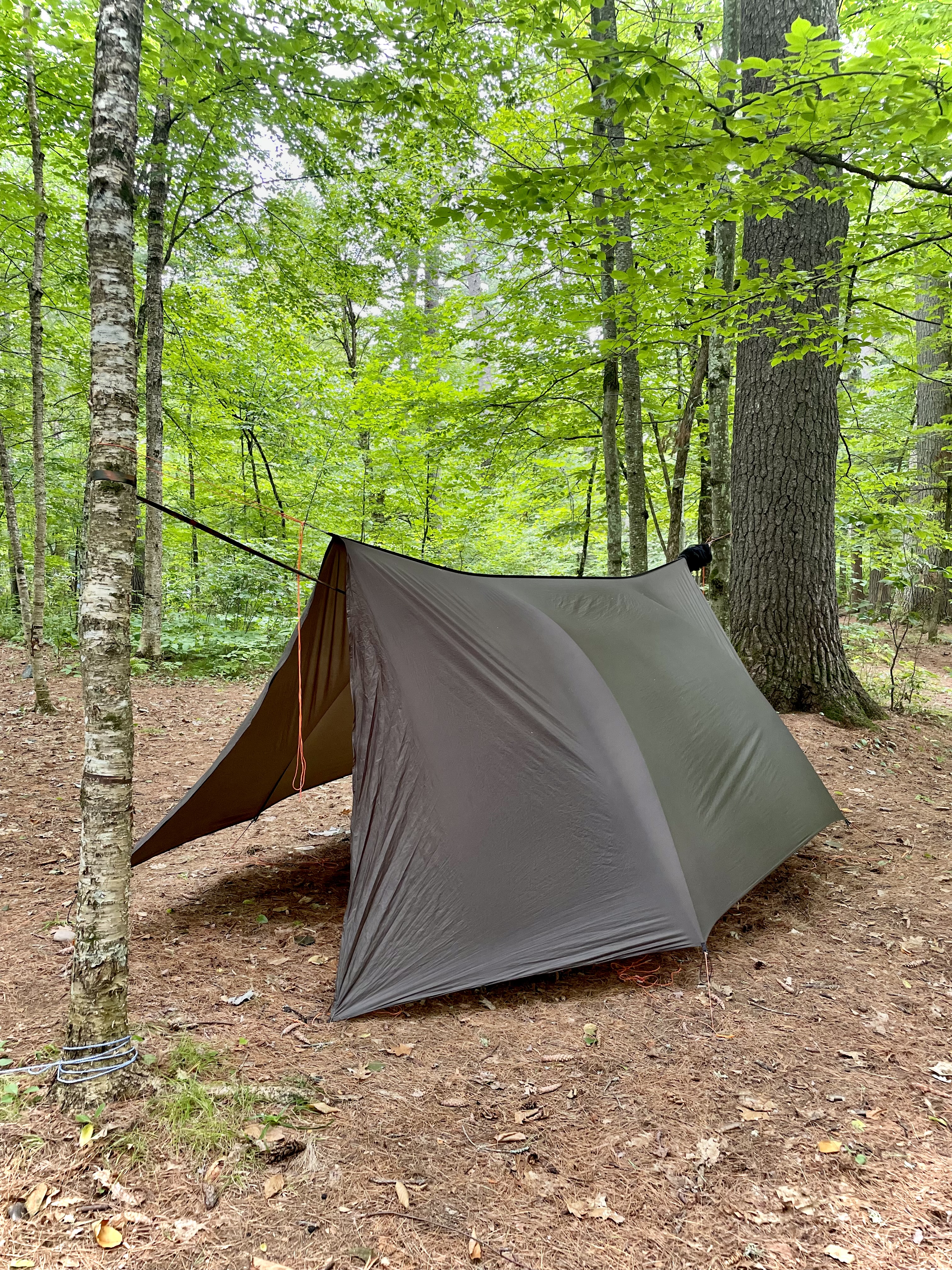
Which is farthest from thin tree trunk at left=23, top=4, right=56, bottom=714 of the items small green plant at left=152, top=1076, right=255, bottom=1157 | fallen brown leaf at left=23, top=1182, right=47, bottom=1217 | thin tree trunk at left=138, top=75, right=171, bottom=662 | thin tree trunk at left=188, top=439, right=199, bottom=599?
fallen brown leaf at left=23, top=1182, right=47, bottom=1217

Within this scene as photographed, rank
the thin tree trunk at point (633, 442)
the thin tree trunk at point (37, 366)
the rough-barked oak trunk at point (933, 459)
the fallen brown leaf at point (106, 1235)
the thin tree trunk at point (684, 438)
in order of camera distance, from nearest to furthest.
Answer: the fallen brown leaf at point (106, 1235)
the thin tree trunk at point (37, 366)
the thin tree trunk at point (633, 442)
the thin tree trunk at point (684, 438)
the rough-barked oak trunk at point (933, 459)

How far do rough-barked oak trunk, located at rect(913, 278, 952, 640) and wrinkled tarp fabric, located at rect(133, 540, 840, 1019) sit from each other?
6.53 meters

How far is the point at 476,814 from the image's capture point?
2.70m

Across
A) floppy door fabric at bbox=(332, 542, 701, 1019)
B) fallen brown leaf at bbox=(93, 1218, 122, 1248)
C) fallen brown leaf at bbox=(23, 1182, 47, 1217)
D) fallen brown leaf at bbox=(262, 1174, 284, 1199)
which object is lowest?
fallen brown leaf at bbox=(262, 1174, 284, 1199)

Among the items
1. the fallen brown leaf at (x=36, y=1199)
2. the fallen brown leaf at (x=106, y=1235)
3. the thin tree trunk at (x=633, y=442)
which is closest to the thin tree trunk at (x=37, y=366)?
the thin tree trunk at (x=633, y=442)

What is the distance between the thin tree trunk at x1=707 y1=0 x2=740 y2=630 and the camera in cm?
570

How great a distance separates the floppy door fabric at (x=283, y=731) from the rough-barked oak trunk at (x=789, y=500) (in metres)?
3.58

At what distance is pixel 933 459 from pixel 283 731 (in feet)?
34.1

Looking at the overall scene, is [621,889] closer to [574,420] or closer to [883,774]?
[883,774]

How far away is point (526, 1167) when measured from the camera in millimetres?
1805

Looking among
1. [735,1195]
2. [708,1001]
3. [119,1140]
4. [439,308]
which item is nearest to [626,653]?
[708,1001]

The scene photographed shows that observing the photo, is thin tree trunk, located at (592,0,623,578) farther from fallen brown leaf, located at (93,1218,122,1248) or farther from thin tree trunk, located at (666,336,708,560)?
fallen brown leaf, located at (93,1218,122,1248)

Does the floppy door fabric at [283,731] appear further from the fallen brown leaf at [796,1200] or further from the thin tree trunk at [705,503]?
the thin tree trunk at [705,503]

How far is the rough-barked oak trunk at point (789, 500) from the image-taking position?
17.1 ft
